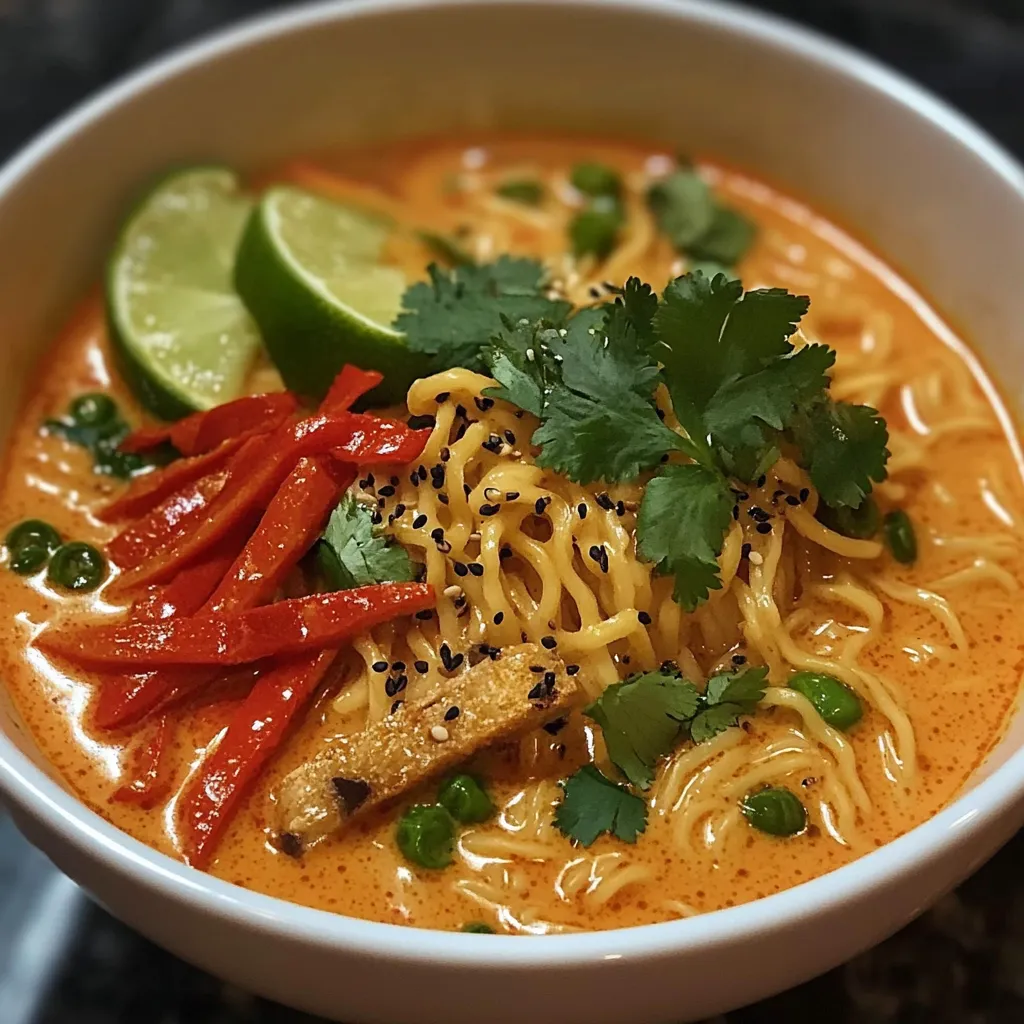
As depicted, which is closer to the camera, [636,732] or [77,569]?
[636,732]

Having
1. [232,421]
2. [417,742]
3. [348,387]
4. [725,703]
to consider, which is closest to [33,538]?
[232,421]

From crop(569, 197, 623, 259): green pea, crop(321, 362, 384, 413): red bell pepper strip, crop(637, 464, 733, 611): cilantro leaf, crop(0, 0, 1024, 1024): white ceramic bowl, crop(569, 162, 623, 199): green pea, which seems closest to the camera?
crop(0, 0, 1024, 1024): white ceramic bowl

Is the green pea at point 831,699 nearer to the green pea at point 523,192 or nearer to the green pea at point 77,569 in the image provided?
the green pea at point 77,569

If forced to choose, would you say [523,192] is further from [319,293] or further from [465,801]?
[465,801]

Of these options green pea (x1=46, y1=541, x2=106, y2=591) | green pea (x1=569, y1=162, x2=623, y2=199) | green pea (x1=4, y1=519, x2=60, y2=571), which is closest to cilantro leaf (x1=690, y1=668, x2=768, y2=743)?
green pea (x1=46, y1=541, x2=106, y2=591)

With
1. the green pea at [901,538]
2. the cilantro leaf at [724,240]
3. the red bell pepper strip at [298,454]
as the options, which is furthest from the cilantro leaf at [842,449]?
the cilantro leaf at [724,240]

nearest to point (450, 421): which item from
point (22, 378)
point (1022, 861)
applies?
point (22, 378)

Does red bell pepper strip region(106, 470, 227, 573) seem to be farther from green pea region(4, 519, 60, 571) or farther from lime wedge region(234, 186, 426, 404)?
lime wedge region(234, 186, 426, 404)
